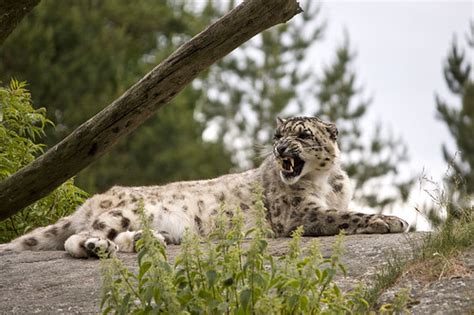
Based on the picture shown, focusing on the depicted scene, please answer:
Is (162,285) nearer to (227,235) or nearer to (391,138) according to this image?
(227,235)

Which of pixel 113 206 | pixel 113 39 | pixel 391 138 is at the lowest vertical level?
pixel 113 206

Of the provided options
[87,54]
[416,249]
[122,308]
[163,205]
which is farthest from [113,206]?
[87,54]

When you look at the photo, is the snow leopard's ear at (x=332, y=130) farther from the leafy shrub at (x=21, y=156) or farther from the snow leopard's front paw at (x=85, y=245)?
the leafy shrub at (x=21, y=156)

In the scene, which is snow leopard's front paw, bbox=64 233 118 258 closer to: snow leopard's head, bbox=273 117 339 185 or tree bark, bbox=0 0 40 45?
snow leopard's head, bbox=273 117 339 185

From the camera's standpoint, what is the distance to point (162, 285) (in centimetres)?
512

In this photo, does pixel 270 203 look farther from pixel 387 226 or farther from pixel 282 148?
pixel 387 226

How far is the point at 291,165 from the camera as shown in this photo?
8969 millimetres

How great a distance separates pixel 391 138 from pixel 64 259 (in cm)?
2334

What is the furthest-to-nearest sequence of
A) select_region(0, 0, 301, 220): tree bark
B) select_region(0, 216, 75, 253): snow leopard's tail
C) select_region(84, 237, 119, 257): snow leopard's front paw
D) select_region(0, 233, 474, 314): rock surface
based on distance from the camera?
1. select_region(0, 216, 75, 253): snow leopard's tail
2. select_region(84, 237, 119, 257): snow leopard's front paw
3. select_region(0, 0, 301, 220): tree bark
4. select_region(0, 233, 474, 314): rock surface

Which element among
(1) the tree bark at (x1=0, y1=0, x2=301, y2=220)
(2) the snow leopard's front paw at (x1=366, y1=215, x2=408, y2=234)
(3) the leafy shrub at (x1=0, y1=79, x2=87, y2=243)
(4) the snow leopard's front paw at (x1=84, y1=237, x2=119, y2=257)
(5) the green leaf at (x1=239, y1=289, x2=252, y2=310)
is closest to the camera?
(5) the green leaf at (x1=239, y1=289, x2=252, y2=310)

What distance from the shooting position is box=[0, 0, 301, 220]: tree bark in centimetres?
628

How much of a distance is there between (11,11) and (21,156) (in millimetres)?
3250

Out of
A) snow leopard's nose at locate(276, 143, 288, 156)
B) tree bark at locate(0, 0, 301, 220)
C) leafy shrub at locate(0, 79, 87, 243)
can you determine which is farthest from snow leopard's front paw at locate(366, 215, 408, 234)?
leafy shrub at locate(0, 79, 87, 243)

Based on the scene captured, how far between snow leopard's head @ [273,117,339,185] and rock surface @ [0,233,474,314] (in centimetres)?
89
